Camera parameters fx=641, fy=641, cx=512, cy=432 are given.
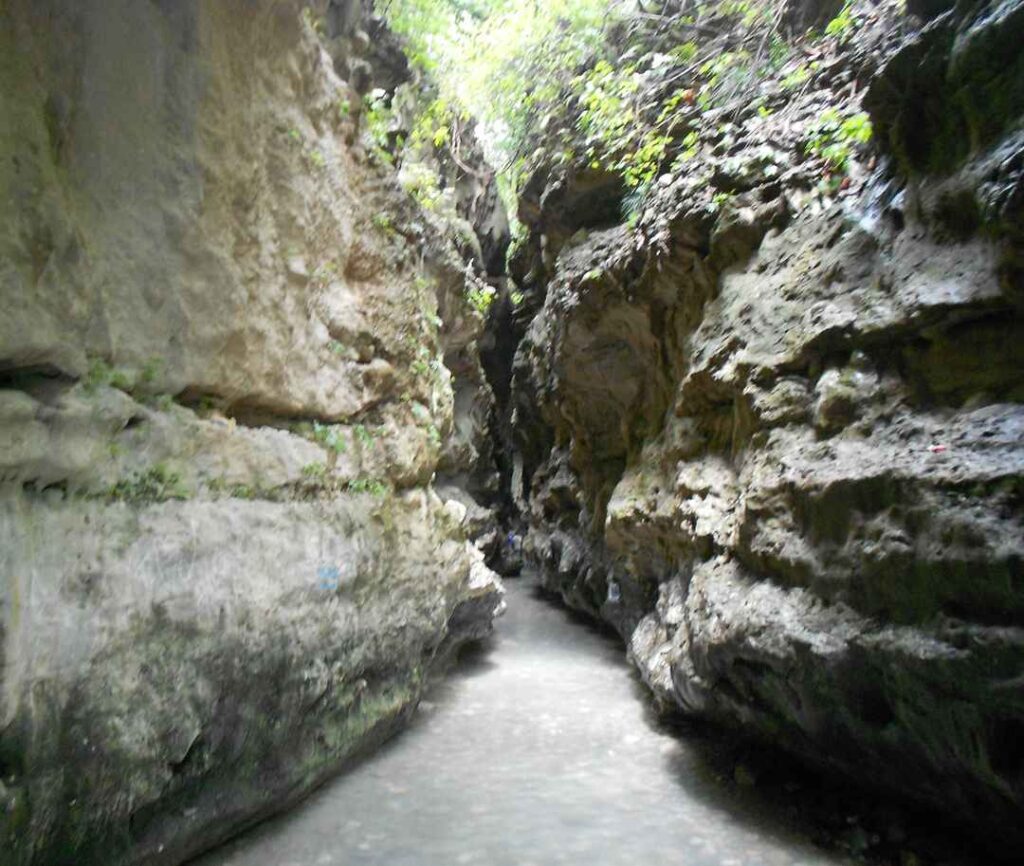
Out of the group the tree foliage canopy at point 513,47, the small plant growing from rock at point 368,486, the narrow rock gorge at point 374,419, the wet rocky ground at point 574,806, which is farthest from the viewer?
the tree foliage canopy at point 513,47

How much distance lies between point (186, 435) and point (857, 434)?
14.4 feet

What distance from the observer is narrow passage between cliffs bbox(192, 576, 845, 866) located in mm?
4137

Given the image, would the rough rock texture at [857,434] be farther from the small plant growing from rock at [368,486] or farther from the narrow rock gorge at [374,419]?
the small plant growing from rock at [368,486]

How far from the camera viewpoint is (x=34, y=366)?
300 centimetres

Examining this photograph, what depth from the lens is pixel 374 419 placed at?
231 inches

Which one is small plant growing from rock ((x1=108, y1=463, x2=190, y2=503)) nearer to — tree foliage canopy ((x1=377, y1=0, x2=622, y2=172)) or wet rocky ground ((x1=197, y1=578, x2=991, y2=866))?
wet rocky ground ((x1=197, y1=578, x2=991, y2=866))

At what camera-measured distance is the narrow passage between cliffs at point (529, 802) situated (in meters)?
4.14

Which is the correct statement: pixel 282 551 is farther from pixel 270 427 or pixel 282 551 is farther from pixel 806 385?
pixel 806 385

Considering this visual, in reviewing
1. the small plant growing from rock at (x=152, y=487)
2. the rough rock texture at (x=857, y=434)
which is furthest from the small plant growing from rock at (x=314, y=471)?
the rough rock texture at (x=857, y=434)

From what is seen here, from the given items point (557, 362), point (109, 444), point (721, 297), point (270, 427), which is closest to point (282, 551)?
point (270, 427)

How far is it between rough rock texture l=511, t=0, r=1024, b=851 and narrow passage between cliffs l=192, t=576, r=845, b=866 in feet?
2.16

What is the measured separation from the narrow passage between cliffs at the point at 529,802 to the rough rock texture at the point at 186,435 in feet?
1.27

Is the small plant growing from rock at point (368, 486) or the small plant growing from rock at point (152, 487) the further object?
the small plant growing from rock at point (368, 486)

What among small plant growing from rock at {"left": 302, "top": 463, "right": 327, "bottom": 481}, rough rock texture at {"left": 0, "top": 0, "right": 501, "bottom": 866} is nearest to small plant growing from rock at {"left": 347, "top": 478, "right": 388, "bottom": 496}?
rough rock texture at {"left": 0, "top": 0, "right": 501, "bottom": 866}
